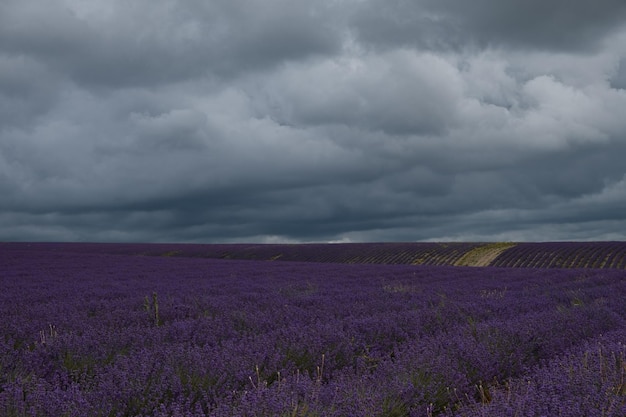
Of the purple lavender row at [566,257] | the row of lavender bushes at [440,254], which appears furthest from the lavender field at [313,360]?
the row of lavender bushes at [440,254]

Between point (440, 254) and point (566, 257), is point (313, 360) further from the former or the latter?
point (440, 254)

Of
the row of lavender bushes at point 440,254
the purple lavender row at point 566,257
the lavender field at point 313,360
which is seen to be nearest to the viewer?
the lavender field at point 313,360

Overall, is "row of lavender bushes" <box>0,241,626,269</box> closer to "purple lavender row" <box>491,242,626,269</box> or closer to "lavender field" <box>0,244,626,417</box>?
"purple lavender row" <box>491,242,626,269</box>

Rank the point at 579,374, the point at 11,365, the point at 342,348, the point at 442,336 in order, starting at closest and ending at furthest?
the point at 579,374 < the point at 11,365 < the point at 342,348 < the point at 442,336

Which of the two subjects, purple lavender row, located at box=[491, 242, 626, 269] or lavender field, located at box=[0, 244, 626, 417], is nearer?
lavender field, located at box=[0, 244, 626, 417]

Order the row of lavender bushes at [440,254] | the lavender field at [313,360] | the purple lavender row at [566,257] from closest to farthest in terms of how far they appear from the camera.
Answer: the lavender field at [313,360]
the purple lavender row at [566,257]
the row of lavender bushes at [440,254]

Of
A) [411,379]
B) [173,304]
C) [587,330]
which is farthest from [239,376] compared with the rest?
[173,304]

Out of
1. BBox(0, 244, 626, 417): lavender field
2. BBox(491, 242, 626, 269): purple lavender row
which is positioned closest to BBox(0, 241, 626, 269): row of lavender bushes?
BBox(491, 242, 626, 269): purple lavender row

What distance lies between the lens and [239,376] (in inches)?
141

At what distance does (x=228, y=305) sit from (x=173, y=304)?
32.8 inches

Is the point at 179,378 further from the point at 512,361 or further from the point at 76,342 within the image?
the point at 512,361

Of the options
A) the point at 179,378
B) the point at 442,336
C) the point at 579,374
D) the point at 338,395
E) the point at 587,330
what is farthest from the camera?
the point at 587,330

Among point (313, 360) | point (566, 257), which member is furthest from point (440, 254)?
point (313, 360)

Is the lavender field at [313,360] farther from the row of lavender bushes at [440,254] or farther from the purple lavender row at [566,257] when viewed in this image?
the row of lavender bushes at [440,254]
